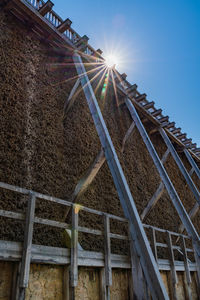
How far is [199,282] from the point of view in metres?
6.48

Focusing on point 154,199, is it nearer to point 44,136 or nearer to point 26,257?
point 44,136

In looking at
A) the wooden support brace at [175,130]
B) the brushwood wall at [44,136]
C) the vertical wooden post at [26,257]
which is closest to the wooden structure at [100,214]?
the vertical wooden post at [26,257]

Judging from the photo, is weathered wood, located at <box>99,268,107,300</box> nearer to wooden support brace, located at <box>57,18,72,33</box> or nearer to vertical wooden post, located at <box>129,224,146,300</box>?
vertical wooden post, located at <box>129,224,146,300</box>

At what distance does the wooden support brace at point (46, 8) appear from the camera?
5.76m

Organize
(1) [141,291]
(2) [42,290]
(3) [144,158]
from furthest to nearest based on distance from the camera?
1. (3) [144,158]
2. (1) [141,291]
3. (2) [42,290]

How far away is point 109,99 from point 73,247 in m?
5.93

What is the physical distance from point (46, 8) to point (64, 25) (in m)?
0.58

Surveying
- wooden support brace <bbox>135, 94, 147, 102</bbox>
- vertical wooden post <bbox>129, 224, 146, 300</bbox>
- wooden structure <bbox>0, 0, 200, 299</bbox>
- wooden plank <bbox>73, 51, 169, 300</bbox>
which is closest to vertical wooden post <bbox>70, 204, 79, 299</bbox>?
wooden structure <bbox>0, 0, 200, 299</bbox>

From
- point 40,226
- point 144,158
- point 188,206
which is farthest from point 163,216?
point 40,226

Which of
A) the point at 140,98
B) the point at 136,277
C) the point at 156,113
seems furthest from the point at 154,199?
the point at 156,113

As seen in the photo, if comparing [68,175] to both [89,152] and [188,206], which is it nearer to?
[89,152]

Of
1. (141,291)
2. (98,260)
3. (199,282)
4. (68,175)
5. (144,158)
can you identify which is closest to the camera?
(98,260)

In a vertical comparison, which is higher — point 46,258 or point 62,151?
point 62,151

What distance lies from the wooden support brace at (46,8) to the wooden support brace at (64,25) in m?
0.49
